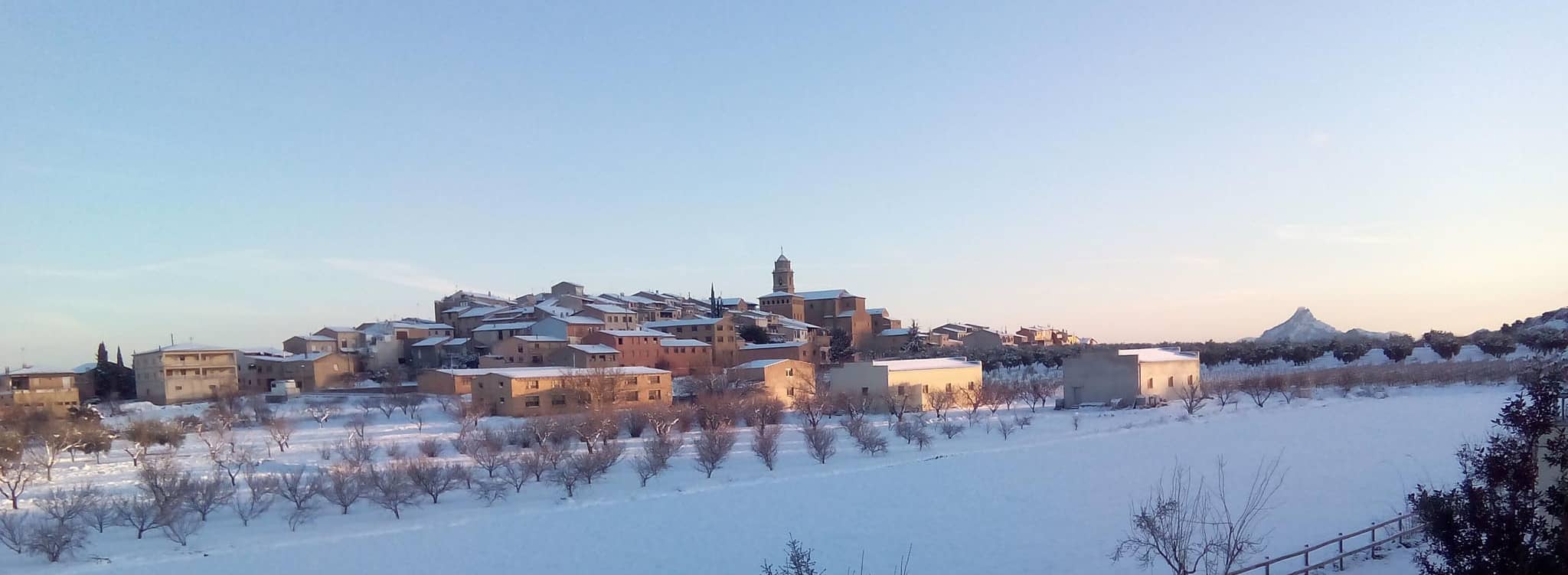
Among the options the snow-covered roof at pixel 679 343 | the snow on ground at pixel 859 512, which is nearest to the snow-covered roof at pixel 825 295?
the snow-covered roof at pixel 679 343

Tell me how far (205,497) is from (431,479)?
4847 millimetres

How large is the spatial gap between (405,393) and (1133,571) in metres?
36.9

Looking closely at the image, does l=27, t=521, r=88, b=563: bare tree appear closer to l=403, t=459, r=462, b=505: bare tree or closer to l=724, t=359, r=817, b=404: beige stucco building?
l=403, t=459, r=462, b=505: bare tree

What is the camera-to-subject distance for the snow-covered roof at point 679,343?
172ft

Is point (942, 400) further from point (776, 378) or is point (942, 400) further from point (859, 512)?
point (859, 512)

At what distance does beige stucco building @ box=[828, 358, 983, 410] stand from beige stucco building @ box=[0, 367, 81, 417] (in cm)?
3627

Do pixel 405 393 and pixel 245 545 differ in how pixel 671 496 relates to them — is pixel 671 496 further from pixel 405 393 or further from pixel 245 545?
pixel 405 393

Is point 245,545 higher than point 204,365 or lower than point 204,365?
lower

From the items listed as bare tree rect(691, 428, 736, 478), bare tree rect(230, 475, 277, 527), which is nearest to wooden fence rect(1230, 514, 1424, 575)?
bare tree rect(691, 428, 736, 478)

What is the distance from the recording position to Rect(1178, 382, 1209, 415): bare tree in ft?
108

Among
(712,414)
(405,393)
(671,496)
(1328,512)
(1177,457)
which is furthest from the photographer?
(405,393)

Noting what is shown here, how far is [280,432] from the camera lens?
1172 inches

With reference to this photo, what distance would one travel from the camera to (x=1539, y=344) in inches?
1674

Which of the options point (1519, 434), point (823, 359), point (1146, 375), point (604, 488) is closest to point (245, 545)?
point (604, 488)
